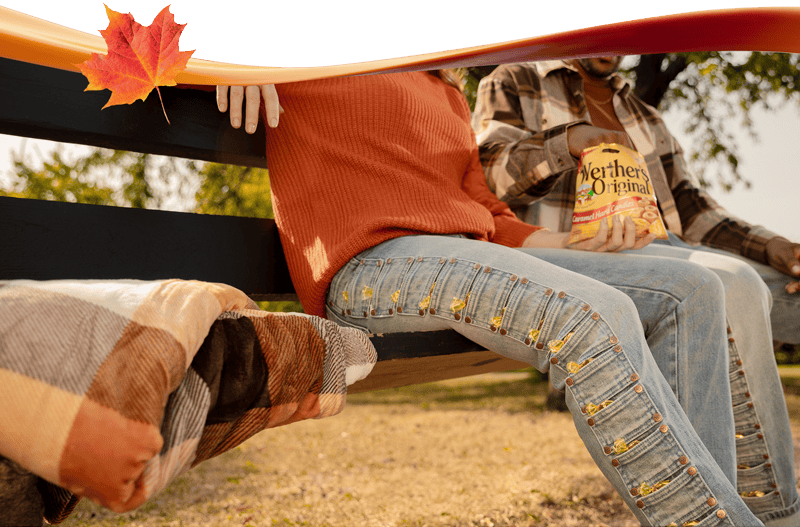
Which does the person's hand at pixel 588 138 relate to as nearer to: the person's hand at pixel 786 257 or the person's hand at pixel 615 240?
the person's hand at pixel 615 240

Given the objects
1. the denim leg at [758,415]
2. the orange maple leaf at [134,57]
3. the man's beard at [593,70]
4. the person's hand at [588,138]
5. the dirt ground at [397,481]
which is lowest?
the dirt ground at [397,481]

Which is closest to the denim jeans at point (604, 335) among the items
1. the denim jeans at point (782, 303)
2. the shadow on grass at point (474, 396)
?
the denim jeans at point (782, 303)

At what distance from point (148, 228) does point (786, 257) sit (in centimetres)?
214

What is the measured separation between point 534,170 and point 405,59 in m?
0.60

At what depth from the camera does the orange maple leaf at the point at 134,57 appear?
31.6 inches

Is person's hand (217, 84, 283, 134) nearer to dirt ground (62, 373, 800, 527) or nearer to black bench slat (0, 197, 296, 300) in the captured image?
black bench slat (0, 197, 296, 300)

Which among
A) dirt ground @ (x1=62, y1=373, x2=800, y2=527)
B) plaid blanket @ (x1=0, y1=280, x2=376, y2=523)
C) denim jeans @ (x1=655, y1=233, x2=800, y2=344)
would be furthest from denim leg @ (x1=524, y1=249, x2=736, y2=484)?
plaid blanket @ (x1=0, y1=280, x2=376, y2=523)

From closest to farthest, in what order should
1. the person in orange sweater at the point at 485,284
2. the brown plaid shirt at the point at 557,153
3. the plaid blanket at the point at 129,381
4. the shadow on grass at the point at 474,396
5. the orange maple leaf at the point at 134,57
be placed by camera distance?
1. the plaid blanket at the point at 129,381
2. the orange maple leaf at the point at 134,57
3. the person in orange sweater at the point at 485,284
4. the brown plaid shirt at the point at 557,153
5. the shadow on grass at the point at 474,396

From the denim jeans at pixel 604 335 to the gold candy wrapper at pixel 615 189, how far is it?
14 cm

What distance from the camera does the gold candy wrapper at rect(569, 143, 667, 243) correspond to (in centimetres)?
133

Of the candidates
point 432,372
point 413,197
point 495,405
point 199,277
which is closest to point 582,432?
point 432,372

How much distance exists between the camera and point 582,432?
950 millimetres

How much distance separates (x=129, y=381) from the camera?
1.70ft

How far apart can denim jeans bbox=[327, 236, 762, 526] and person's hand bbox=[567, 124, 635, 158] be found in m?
0.35
